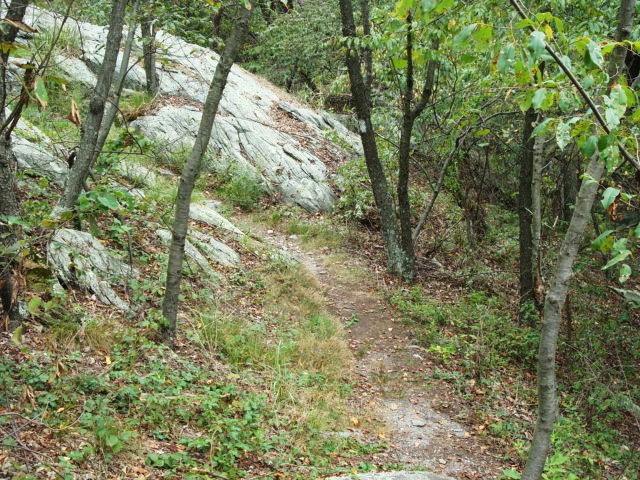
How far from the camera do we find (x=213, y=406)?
14.7 ft

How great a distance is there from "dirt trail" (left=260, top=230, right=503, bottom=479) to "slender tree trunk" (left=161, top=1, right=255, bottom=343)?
7.38 ft

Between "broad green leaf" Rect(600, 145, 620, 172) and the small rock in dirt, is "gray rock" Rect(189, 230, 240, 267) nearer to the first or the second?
the small rock in dirt

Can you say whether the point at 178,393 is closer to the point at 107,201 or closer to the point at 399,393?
the point at 107,201

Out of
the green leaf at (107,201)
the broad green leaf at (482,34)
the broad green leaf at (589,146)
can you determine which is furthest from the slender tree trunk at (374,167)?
the broad green leaf at (589,146)

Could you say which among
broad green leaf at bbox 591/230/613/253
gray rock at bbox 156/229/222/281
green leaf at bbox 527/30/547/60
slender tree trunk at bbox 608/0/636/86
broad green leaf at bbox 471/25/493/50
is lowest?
gray rock at bbox 156/229/222/281

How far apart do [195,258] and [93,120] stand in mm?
2503

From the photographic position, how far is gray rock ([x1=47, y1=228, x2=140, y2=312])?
518 centimetres

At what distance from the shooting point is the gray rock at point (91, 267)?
5.18m

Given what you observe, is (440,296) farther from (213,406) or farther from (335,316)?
(213,406)

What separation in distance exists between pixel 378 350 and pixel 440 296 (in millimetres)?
2321

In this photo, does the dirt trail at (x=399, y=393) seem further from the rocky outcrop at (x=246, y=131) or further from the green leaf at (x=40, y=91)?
the green leaf at (x=40, y=91)

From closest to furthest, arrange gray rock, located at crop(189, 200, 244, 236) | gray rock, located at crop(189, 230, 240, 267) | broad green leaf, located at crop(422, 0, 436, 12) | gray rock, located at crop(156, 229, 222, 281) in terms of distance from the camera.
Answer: broad green leaf, located at crop(422, 0, 436, 12) < gray rock, located at crop(156, 229, 222, 281) < gray rock, located at crop(189, 230, 240, 267) < gray rock, located at crop(189, 200, 244, 236)

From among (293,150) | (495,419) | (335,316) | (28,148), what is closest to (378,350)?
(335,316)

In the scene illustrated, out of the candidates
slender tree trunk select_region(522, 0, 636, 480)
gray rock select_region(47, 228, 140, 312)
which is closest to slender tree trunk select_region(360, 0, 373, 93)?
gray rock select_region(47, 228, 140, 312)
